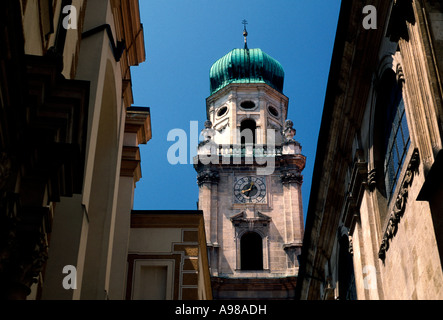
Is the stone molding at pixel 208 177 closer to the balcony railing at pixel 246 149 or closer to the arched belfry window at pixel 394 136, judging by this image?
the balcony railing at pixel 246 149

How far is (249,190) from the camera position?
4625 centimetres

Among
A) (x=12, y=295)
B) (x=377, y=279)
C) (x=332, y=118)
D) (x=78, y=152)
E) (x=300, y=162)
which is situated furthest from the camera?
(x=300, y=162)

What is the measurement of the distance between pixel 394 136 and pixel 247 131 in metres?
38.7

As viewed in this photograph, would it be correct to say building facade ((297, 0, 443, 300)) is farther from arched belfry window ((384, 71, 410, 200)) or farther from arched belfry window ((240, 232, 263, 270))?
arched belfry window ((240, 232, 263, 270))

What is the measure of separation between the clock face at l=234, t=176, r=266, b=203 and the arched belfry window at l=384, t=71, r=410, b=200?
3246 cm

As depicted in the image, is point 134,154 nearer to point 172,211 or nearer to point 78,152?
point 172,211

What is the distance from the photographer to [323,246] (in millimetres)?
21047

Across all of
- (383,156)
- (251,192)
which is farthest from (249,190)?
(383,156)

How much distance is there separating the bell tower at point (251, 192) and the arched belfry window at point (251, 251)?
5 centimetres

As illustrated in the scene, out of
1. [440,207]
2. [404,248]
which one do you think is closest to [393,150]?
[404,248]

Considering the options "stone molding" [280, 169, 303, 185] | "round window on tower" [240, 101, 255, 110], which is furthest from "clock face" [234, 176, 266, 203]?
"round window on tower" [240, 101, 255, 110]

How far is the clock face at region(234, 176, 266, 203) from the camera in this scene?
4612cm

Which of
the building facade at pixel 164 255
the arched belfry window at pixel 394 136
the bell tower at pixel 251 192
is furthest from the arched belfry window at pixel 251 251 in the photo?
the arched belfry window at pixel 394 136
